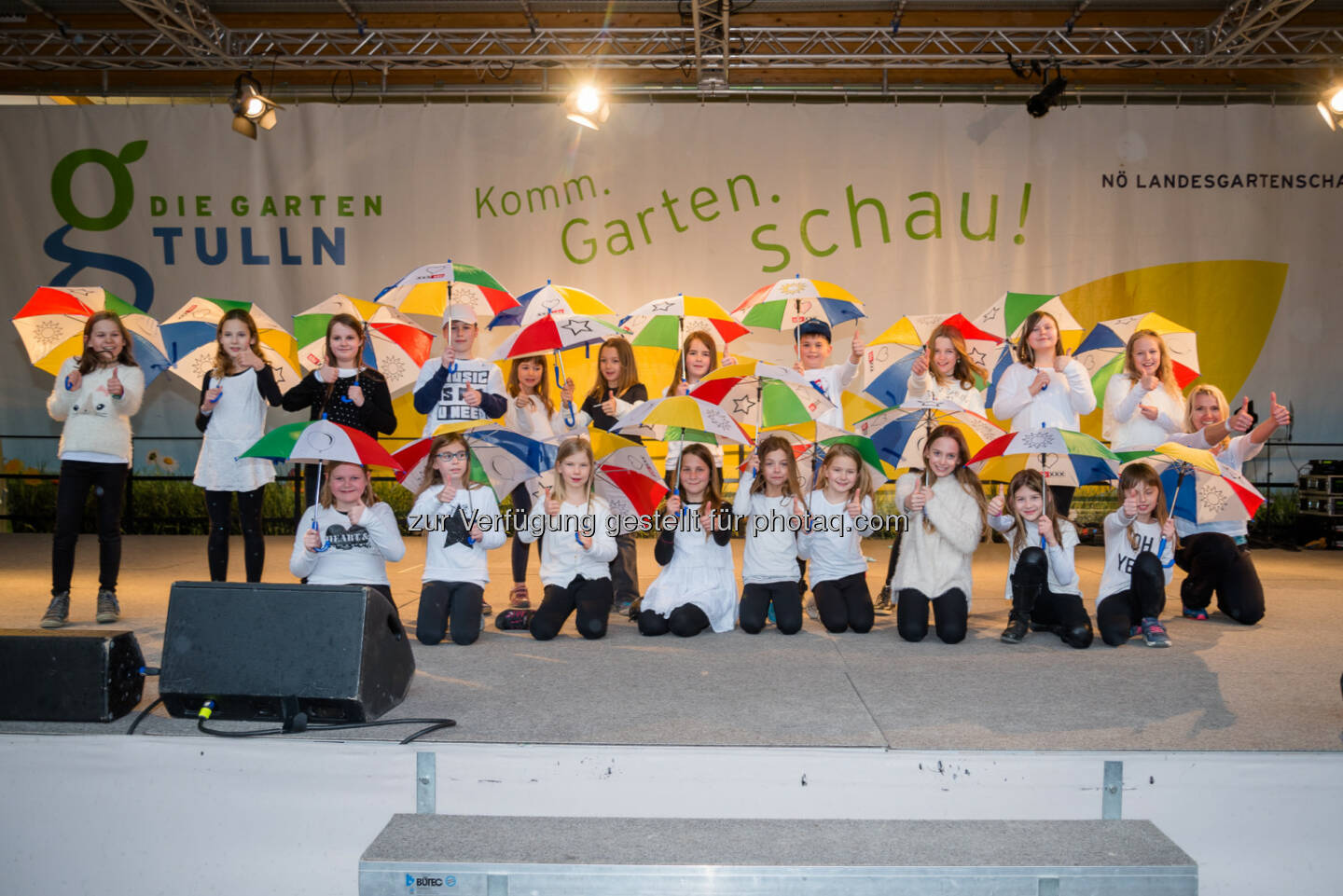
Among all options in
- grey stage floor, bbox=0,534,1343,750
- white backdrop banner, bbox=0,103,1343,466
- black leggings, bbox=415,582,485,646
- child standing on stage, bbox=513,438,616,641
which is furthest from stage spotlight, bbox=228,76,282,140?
black leggings, bbox=415,582,485,646

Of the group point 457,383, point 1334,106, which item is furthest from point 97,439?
point 1334,106

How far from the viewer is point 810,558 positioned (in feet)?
15.5

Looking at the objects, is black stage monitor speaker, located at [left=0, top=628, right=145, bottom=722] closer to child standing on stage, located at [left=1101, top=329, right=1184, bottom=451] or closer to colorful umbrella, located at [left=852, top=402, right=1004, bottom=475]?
colorful umbrella, located at [left=852, top=402, right=1004, bottom=475]

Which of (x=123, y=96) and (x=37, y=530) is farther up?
(x=123, y=96)

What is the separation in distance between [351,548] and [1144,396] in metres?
3.85

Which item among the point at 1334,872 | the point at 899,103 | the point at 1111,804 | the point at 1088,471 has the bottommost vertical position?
the point at 1334,872

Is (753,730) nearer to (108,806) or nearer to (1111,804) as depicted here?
(1111,804)

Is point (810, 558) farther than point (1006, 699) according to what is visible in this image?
Yes

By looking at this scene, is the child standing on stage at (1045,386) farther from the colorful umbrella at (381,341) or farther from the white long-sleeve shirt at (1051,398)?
the colorful umbrella at (381,341)

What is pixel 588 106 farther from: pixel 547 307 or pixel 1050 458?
pixel 1050 458

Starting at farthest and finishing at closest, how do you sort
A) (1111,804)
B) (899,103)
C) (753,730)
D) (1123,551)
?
(899,103) → (1123,551) → (753,730) → (1111,804)

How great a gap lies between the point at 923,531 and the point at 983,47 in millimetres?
4950

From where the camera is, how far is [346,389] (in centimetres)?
459

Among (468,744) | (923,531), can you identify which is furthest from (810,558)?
(468,744)
